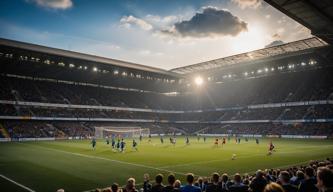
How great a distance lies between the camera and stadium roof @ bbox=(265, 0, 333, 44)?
47.0 ft

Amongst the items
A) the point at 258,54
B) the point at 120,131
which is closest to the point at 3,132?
the point at 120,131

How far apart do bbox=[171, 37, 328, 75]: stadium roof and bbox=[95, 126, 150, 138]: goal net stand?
71.8 ft

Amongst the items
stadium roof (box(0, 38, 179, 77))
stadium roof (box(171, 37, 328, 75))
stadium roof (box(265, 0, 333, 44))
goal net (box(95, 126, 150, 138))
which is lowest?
goal net (box(95, 126, 150, 138))

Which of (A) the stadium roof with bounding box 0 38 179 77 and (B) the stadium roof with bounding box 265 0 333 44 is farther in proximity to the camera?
(A) the stadium roof with bounding box 0 38 179 77

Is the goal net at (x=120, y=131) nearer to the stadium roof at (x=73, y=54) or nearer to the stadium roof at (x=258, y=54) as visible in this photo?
the stadium roof at (x=73, y=54)

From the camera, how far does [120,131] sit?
74188 mm

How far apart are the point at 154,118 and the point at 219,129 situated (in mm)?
→ 23277

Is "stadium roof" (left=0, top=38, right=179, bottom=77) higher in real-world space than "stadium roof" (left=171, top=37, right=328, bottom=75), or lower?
lower

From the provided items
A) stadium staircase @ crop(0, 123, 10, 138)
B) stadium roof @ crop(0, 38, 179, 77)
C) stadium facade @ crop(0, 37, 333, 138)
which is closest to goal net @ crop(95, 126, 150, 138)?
stadium facade @ crop(0, 37, 333, 138)

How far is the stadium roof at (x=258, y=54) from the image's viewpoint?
53.0 m

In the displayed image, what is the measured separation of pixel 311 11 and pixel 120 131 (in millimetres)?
64360

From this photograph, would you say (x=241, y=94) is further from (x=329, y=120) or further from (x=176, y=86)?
(x=329, y=120)

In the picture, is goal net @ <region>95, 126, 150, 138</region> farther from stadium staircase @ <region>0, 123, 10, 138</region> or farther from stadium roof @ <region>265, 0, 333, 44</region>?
stadium roof @ <region>265, 0, 333, 44</region>

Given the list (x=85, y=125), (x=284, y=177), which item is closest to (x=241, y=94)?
(x=85, y=125)
